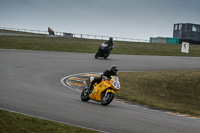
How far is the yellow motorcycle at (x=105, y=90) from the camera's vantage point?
36.1 feet

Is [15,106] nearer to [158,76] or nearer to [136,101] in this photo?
[136,101]

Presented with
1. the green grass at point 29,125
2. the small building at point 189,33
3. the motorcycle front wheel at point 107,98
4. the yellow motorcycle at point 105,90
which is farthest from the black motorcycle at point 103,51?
the small building at point 189,33

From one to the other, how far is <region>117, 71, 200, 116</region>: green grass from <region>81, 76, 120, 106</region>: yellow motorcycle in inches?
123

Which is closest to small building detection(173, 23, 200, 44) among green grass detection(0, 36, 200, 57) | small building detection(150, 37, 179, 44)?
small building detection(150, 37, 179, 44)

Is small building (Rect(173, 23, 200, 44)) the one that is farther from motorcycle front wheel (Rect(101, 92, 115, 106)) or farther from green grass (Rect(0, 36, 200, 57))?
motorcycle front wheel (Rect(101, 92, 115, 106))

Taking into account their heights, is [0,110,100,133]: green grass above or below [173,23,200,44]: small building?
below

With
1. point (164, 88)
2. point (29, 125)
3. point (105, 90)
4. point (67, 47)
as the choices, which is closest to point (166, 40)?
point (67, 47)

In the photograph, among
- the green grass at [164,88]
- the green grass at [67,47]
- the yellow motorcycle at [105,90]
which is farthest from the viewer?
the green grass at [67,47]

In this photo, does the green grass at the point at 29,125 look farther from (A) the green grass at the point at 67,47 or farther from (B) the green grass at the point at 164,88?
(A) the green grass at the point at 67,47

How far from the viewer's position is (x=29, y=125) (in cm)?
709

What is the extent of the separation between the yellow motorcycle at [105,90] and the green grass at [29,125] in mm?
3633

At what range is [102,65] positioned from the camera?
24.1 m

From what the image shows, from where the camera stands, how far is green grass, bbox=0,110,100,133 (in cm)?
666

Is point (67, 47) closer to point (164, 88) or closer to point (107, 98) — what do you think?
point (164, 88)
